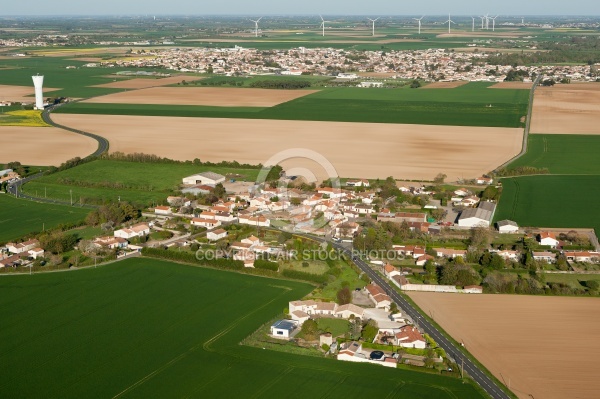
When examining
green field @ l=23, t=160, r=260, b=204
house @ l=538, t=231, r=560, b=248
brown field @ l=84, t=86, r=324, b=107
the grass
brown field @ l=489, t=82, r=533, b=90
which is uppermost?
brown field @ l=489, t=82, r=533, b=90

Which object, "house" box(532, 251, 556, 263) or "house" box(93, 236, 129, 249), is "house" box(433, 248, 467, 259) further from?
"house" box(93, 236, 129, 249)

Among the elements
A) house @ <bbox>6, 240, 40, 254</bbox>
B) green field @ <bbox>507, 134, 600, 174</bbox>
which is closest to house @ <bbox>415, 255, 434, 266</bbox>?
house @ <bbox>6, 240, 40, 254</bbox>

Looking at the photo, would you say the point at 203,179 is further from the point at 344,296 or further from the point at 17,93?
the point at 17,93

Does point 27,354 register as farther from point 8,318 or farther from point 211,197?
point 211,197

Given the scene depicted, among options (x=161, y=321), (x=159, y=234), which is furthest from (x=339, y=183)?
(x=161, y=321)

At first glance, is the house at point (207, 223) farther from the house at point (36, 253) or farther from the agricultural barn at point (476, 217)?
the agricultural barn at point (476, 217)

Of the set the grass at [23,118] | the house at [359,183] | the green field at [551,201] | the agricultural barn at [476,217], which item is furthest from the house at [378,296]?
the grass at [23,118]
